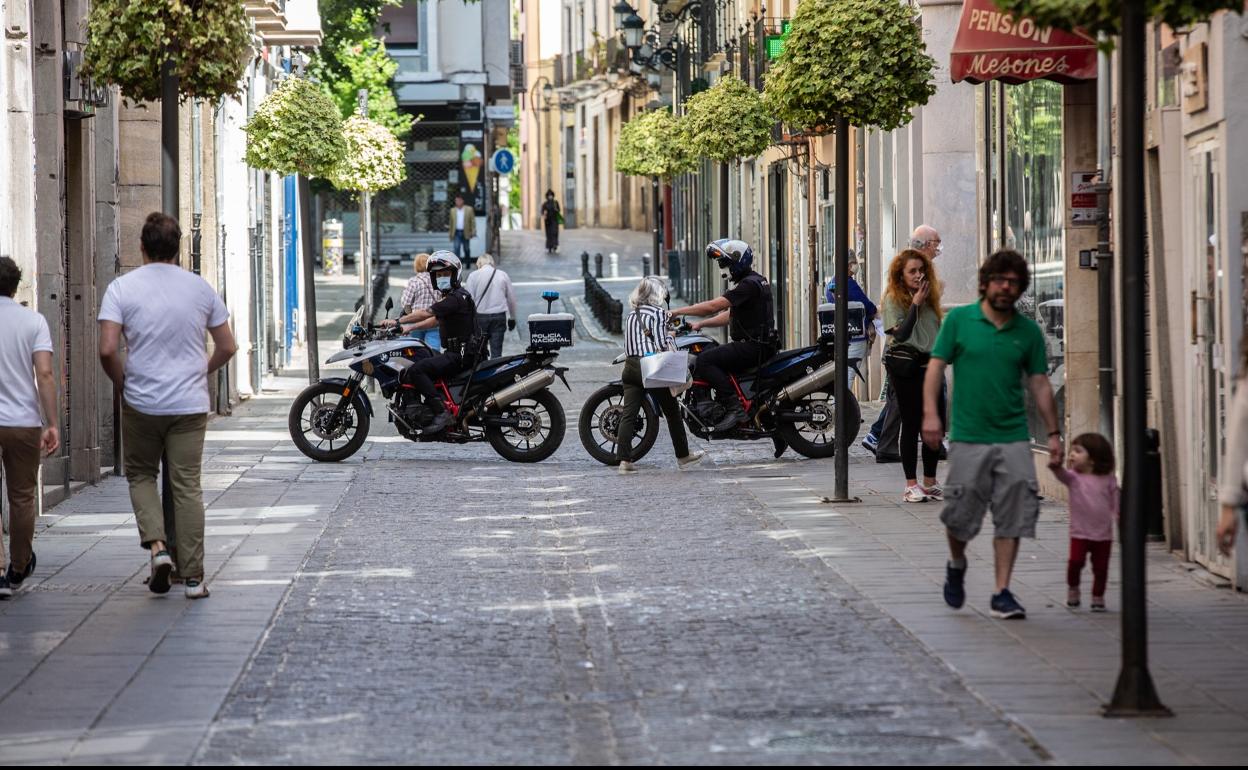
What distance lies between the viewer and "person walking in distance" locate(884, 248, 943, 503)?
47.2 feet

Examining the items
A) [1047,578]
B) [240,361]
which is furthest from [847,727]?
[240,361]

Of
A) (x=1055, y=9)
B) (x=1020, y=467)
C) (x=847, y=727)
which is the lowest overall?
(x=847, y=727)

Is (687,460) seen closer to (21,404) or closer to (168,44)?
(168,44)

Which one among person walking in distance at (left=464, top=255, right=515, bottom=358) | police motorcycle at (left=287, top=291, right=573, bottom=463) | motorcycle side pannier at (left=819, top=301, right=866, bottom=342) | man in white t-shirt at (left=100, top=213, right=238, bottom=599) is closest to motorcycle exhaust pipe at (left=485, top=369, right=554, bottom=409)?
police motorcycle at (left=287, top=291, right=573, bottom=463)

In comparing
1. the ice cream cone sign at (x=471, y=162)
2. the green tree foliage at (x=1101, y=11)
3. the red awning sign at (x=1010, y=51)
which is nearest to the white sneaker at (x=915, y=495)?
the red awning sign at (x=1010, y=51)

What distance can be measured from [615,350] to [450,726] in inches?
1081

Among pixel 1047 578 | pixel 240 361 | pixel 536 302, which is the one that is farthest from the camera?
pixel 536 302

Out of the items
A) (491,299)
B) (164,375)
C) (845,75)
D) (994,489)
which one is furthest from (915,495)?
(491,299)

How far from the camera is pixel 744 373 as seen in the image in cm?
1777

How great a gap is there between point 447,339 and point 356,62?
36.5 metres

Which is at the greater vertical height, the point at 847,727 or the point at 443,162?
the point at 443,162

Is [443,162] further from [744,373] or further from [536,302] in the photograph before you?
[744,373]

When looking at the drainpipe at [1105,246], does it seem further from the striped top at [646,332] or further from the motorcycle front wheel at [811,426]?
the motorcycle front wheel at [811,426]

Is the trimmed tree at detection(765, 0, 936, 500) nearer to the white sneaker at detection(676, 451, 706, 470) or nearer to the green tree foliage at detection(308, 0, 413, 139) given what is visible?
the white sneaker at detection(676, 451, 706, 470)
